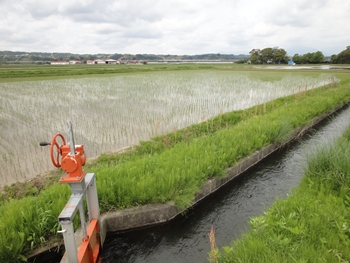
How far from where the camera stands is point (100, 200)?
355 cm

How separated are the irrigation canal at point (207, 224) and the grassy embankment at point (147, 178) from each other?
46cm

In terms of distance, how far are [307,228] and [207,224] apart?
1582mm

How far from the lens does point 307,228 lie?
2.80 metres

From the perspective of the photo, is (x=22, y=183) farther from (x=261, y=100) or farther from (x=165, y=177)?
(x=261, y=100)

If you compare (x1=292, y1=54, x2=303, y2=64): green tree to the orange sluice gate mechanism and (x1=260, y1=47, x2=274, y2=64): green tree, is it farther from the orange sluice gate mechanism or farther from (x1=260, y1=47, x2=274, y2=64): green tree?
the orange sluice gate mechanism

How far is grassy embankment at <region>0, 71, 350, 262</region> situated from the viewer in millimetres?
2936

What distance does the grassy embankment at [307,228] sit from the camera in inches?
94.4

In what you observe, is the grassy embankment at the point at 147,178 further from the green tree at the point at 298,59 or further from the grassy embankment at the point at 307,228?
the green tree at the point at 298,59

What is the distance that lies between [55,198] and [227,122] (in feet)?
21.1

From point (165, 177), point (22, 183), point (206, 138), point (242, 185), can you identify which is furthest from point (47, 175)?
point (242, 185)

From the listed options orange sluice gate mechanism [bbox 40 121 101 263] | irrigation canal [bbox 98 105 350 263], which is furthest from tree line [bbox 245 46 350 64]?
orange sluice gate mechanism [bbox 40 121 101 263]

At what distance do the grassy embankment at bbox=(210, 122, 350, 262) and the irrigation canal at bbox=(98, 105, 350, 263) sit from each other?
1.86ft

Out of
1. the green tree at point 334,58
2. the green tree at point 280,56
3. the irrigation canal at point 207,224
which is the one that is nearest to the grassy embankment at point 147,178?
the irrigation canal at point 207,224

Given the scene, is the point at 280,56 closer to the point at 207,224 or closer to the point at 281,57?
the point at 281,57
